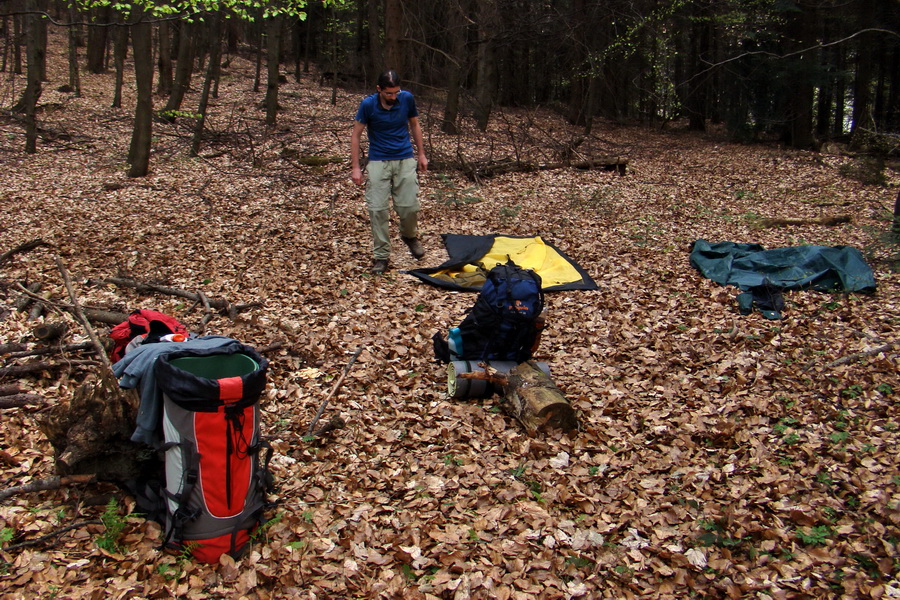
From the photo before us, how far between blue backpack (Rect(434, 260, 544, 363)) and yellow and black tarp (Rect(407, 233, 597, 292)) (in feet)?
6.96

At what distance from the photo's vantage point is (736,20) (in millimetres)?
18438

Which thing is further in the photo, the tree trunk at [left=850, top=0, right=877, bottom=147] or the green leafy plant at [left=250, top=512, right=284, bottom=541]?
the tree trunk at [left=850, top=0, right=877, bottom=147]

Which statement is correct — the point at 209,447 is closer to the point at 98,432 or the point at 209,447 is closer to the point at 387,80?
the point at 98,432

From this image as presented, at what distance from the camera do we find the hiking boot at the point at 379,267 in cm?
763

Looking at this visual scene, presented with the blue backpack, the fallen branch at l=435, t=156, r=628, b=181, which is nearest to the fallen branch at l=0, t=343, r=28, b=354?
the blue backpack

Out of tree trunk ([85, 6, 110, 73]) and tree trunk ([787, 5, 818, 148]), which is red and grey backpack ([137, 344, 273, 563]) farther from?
tree trunk ([85, 6, 110, 73])

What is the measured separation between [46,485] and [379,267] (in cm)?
→ 462

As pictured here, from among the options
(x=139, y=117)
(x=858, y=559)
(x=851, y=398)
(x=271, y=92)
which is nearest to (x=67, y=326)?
(x=858, y=559)

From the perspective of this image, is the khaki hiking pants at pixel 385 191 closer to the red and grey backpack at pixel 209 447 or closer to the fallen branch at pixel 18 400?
the fallen branch at pixel 18 400

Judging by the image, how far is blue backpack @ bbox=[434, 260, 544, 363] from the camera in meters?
4.72

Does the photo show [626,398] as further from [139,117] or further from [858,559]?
[139,117]

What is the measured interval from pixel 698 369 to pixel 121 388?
4.45m

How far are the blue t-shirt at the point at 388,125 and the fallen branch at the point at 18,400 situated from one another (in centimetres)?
428

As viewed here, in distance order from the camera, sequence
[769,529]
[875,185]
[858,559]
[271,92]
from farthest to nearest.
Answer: [271,92]
[875,185]
[769,529]
[858,559]
